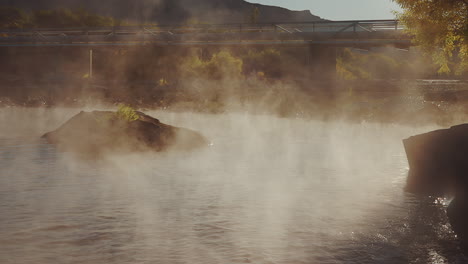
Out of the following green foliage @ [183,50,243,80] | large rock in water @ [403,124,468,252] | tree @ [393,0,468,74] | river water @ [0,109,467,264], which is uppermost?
tree @ [393,0,468,74]

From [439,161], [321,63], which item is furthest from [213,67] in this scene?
[439,161]

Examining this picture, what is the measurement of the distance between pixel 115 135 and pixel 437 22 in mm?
16870

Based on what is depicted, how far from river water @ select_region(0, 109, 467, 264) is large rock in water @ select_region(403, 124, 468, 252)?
0.51 meters

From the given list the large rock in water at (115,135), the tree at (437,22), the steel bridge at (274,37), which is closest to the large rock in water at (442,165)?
the tree at (437,22)

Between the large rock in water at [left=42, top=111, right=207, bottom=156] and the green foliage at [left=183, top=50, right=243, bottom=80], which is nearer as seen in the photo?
the large rock in water at [left=42, top=111, right=207, bottom=156]

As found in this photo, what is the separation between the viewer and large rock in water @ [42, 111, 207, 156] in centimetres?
2852

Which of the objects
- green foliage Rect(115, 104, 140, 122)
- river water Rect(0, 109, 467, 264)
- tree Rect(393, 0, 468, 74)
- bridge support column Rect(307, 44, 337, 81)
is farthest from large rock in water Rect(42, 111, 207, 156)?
bridge support column Rect(307, 44, 337, 81)

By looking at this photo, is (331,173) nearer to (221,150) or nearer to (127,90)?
(221,150)

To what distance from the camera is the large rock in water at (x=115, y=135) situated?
28.5 metres

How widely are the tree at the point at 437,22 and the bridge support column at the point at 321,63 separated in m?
32.0

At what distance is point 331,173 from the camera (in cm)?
2427

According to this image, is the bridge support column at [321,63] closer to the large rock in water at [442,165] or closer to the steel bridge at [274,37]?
the steel bridge at [274,37]

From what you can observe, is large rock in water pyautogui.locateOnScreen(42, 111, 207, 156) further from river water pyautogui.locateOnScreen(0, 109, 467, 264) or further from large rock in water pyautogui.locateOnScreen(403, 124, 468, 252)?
large rock in water pyautogui.locateOnScreen(403, 124, 468, 252)

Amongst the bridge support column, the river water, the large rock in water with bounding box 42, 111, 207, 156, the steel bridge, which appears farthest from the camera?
the bridge support column
